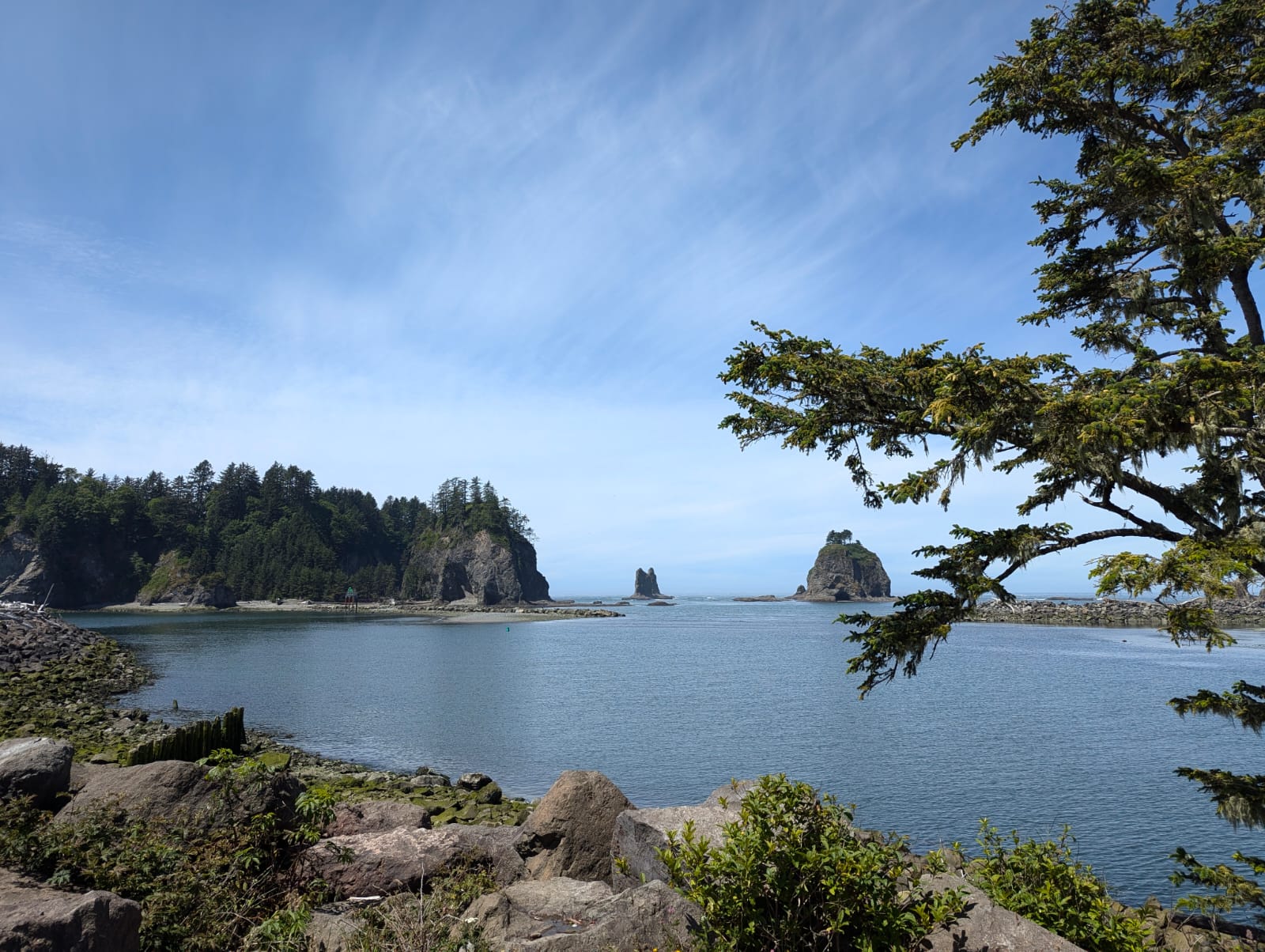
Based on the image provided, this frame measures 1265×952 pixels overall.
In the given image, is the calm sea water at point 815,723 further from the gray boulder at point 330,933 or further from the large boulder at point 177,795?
the gray boulder at point 330,933

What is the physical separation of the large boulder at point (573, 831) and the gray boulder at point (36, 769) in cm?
718

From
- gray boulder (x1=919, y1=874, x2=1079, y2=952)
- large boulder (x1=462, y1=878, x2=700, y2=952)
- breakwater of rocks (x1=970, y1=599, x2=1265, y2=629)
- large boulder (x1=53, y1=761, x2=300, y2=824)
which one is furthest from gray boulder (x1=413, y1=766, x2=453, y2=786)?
breakwater of rocks (x1=970, y1=599, x2=1265, y2=629)

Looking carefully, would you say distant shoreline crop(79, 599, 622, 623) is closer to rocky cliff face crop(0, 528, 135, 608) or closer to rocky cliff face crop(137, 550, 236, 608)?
rocky cliff face crop(137, 550, 236, 608)

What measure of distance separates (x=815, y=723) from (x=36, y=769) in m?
28.7

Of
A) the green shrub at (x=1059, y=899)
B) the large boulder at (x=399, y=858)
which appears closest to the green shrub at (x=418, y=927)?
the large boulder at (x=399, y=858)

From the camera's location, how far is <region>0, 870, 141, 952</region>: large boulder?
5.31 metres

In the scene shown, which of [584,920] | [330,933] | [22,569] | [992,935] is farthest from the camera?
[22,569]

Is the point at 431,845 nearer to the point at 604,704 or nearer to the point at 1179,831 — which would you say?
the point at 1179,831

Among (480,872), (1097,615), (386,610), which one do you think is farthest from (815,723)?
(386,610)

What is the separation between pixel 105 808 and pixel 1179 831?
23616mm

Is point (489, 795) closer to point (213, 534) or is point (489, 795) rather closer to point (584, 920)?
point (584, 920)

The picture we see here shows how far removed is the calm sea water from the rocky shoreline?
8.10m

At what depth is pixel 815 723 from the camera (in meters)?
32.0

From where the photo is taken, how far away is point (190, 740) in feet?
65.1
